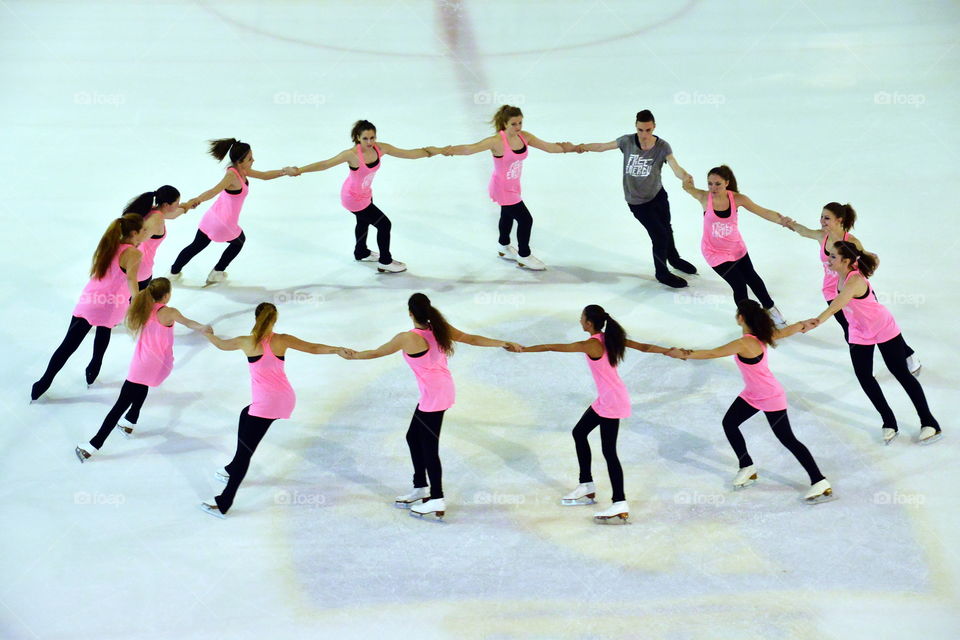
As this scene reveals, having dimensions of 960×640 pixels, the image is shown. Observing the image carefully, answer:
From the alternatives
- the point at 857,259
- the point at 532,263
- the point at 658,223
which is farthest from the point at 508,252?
the point at 857,259

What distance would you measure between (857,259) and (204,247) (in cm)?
611

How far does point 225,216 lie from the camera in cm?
1010

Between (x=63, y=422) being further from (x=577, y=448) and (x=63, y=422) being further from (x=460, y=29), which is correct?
(x=460, y=29)

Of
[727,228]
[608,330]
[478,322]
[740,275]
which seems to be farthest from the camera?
[478,322]

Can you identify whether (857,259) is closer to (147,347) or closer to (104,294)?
(147,347)

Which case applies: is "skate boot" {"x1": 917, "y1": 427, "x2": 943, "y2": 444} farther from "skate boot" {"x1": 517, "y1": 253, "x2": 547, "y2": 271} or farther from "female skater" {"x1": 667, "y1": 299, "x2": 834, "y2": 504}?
"skate boot" {"x1": 517, "y1": 253, "x2": 547, "y2": 271}

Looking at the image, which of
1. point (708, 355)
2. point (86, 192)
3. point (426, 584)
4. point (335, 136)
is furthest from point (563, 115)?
point (426, 584)

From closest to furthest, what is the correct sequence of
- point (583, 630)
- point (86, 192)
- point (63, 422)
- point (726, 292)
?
1. point (583, 630)
2. point (63, 422)
3. point (726, 292)
4. point (86, 192)

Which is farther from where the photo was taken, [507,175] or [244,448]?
[507,175]

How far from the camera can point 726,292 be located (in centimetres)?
1024

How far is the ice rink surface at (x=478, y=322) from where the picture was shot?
656 centimetres

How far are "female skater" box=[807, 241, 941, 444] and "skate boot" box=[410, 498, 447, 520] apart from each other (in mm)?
3109

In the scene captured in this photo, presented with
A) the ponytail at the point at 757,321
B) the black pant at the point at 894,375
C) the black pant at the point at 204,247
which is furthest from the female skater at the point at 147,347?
the black pant at the point at 894,375

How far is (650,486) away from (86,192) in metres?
7.96
